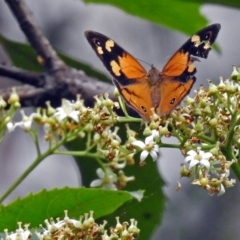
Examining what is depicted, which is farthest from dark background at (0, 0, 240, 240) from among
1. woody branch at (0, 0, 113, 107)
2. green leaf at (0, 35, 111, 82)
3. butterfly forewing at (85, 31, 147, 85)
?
butterfly forewing at (85, 31, 147, 85)

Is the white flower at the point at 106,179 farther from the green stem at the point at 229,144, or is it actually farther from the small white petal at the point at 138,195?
the green stem at the point at 229,144

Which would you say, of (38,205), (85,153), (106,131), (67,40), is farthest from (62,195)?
(67,40)

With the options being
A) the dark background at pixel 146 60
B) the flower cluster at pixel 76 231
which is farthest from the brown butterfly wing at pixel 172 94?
the dark background at pixel 146 60

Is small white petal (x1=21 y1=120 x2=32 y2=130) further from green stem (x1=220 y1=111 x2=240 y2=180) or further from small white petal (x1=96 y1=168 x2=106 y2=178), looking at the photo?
green stem (x1=220 y1=111 x2=240 y2=180)

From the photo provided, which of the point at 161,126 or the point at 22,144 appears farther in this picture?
the point at 22,144

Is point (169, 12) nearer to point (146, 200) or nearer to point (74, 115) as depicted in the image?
point (146, 200)

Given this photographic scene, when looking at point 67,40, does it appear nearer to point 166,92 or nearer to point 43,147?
point 43,147
